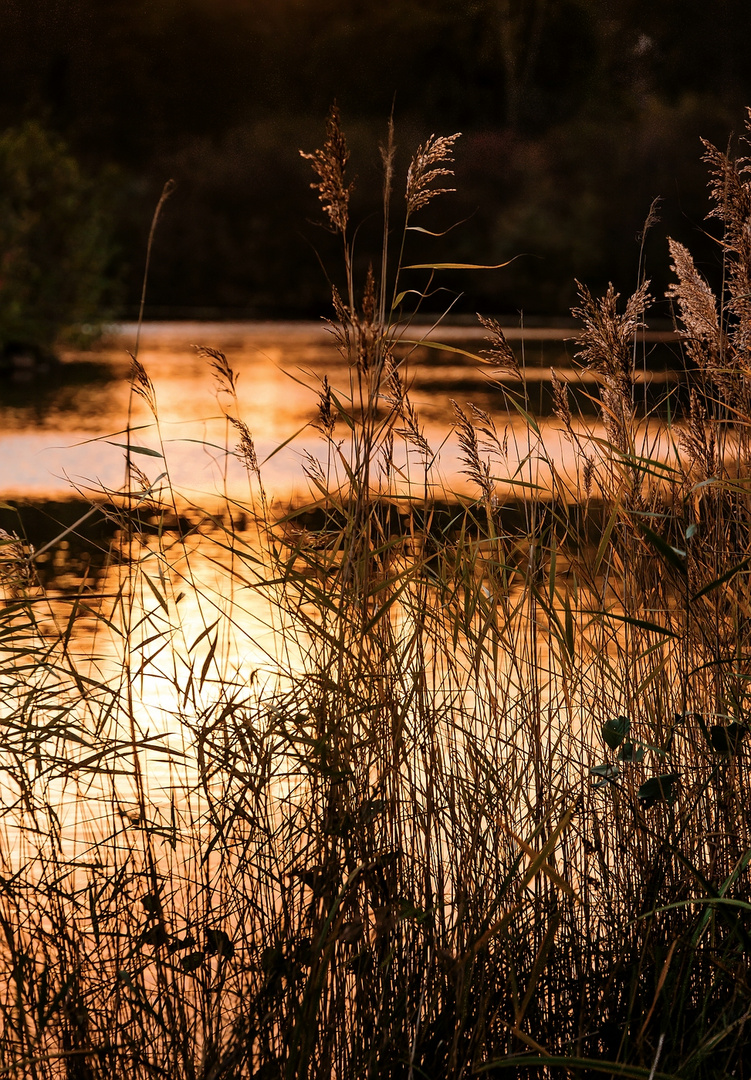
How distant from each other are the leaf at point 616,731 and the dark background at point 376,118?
56.3ft

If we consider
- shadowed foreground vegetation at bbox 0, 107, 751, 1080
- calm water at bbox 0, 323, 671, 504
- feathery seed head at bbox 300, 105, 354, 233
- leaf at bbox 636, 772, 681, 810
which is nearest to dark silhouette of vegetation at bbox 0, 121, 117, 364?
calm water at bbox 0, 323, 671, 504

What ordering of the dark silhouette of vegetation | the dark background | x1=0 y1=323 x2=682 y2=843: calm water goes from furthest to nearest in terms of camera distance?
the dark background
the dark silhouette of vegetation
x1=0 y1=323 x2=682 y2=843: calm water

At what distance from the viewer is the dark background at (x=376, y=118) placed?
19.4 meters

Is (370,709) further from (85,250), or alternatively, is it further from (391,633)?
(85,250)

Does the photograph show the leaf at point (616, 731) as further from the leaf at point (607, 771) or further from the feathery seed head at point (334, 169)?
the feathery seed head at point (334, 169)

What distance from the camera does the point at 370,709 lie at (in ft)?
4.20

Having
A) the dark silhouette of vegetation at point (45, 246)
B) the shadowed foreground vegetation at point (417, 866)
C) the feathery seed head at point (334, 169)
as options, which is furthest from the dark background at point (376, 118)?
the feathery seed head at point (334, 169)

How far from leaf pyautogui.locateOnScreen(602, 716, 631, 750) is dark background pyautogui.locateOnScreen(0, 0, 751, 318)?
17.2m

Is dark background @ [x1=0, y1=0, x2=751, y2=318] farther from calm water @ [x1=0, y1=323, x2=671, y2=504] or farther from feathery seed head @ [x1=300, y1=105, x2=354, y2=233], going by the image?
feathery seed head @ [x1=300, y1=105, x2=354, y2=233]

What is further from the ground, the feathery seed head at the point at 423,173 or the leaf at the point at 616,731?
the feathery seed head at the point at 423,173

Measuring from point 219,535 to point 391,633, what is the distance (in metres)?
3.09

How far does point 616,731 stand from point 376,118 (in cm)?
2391

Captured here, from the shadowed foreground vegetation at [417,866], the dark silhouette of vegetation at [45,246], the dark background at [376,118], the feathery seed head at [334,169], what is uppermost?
the dark background at [376,118]

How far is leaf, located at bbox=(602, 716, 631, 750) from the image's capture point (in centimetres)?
131
